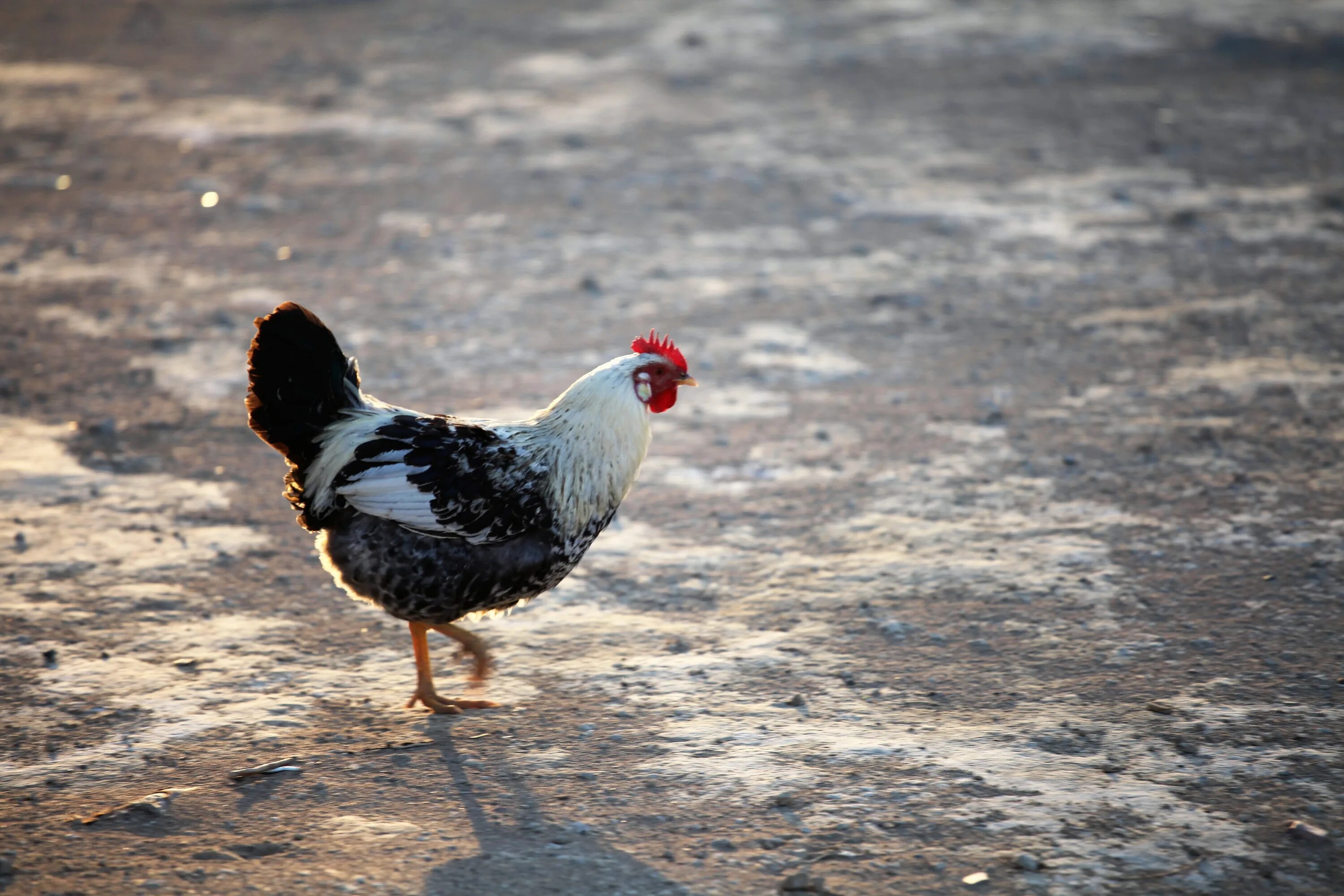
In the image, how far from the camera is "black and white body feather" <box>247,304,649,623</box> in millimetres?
4773

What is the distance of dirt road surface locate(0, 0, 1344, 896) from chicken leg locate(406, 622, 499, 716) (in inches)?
4.3

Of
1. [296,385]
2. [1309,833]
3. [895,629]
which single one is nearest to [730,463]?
[895,629]

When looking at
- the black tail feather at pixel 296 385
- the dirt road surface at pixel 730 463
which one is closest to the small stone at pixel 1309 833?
the dirt road surface at pixel 730 463

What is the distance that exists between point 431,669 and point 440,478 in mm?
863

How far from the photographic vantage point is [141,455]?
7.01 m

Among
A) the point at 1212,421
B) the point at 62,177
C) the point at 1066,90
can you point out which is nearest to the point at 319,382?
the point at 1212,421

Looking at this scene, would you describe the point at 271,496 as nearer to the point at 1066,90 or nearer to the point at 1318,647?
the point at 1318,647

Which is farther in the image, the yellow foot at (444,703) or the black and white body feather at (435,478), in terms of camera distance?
the yellow foot at (444,703)

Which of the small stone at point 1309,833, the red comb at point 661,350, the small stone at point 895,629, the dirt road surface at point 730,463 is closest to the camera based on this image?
the small stone at point 1309,833

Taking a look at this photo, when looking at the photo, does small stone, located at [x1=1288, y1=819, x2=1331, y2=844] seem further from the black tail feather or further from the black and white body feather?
the black tail feather

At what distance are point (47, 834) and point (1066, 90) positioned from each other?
39.8ft

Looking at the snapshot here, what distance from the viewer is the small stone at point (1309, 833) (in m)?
3.96

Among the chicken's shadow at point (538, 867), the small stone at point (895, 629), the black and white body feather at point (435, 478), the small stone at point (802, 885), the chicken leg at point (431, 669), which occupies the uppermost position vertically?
the black and white body feather at point (435, 478)

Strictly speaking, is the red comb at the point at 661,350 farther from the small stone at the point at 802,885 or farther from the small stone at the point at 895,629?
the small stone at the point at 802,885
